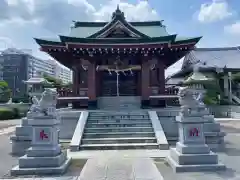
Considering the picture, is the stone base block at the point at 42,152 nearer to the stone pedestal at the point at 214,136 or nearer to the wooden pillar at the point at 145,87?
the stone pedestal at the point at 214,136

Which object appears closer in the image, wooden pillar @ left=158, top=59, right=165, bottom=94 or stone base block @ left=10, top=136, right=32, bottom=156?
stone base block @ left=10, top=136, right=32, bottom=156

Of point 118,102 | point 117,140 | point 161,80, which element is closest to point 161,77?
point 161,80

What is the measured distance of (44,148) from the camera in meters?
8.25

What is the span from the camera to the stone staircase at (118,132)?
38.8 ft

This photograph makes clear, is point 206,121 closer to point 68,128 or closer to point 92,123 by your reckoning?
point 92,123

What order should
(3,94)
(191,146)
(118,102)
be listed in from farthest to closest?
1. (3,94)
2. (118,102)
3. (191,146)

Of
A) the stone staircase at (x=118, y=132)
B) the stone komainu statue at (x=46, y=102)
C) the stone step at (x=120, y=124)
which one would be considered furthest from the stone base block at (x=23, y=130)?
the stone komainu statue at (x=46, y=102)

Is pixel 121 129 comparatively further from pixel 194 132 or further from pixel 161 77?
pixel 161 77

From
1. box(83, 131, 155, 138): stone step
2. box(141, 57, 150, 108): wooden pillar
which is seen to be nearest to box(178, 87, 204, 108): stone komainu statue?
box(83, 131, 155, 138): stone step

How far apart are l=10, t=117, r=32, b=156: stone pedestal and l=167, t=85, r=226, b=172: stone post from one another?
6664mm

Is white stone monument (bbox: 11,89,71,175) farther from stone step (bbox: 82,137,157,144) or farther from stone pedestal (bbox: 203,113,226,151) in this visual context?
stone pedestal (bbox: 203,113,226,151)

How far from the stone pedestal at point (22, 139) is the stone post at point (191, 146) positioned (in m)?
6.66

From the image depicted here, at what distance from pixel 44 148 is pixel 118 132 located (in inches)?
217

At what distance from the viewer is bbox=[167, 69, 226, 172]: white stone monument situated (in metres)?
8.02
